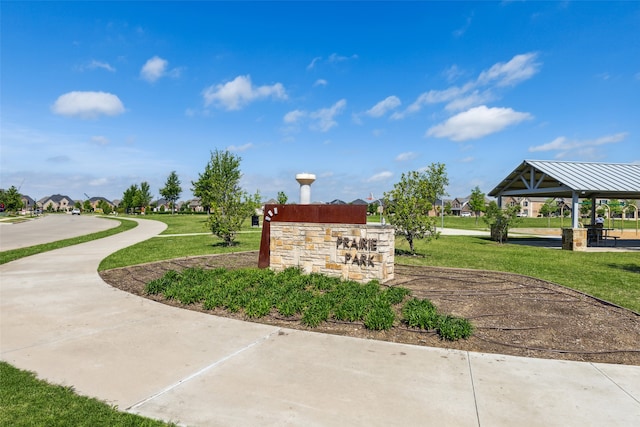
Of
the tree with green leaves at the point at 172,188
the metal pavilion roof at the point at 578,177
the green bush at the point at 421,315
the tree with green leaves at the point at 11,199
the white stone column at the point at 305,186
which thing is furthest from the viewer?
the tree with green leaves at the point at 11,199

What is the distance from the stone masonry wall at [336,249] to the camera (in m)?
8.44

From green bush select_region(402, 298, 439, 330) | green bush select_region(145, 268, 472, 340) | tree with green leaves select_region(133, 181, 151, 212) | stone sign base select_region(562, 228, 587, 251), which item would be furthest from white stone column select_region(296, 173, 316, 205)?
tree with green leaves select_region(133, 181, 151, 212)

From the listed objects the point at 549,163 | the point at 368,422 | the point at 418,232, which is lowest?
the point at 368,422

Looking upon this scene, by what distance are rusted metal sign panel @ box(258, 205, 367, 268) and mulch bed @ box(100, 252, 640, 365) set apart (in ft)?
6.09

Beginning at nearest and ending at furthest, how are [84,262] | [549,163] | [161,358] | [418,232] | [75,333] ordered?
Answer: [161,358] → [75,333] → [84,262] → [418,232] → [549,163]

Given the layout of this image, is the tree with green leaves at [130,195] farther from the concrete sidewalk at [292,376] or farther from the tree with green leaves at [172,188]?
the concrete sidewalk at [292,376]

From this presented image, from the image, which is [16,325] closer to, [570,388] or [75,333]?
[75,333]

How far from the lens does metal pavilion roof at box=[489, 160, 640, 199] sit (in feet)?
53.6

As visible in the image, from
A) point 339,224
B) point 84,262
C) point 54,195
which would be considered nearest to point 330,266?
point 339,224

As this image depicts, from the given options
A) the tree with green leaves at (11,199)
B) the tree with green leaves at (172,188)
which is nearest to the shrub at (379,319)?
the tree with green leaves at (172,188)

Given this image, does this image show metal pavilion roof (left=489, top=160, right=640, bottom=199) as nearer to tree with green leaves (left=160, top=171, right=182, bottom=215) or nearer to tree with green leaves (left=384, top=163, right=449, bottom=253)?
tree with green leaves (left=384, top=163, right=449, bottom=253)

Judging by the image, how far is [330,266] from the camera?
8.89 meters

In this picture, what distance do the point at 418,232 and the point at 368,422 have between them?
420 inches

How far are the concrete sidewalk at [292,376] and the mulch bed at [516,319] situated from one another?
14.3 inches
